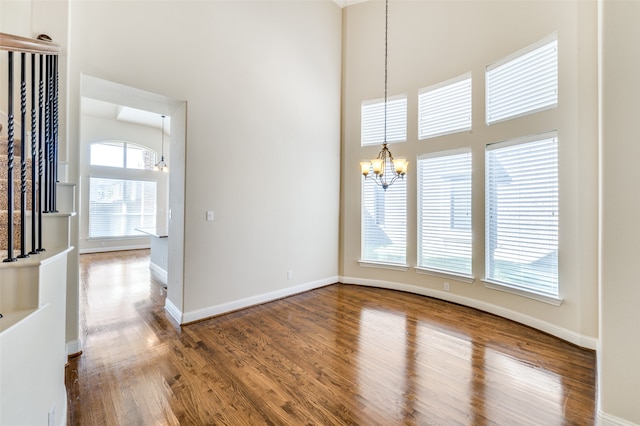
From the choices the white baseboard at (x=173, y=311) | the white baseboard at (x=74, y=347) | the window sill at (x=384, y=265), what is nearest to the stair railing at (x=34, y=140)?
the white baseboard at (x=74, y=347)

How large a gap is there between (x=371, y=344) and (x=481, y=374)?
3.23ft

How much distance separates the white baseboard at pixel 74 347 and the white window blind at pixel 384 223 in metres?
3.93

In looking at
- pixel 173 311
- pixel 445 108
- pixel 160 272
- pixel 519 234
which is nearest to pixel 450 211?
pixel 519 234

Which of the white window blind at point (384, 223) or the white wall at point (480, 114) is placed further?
the white window blind at point (384, 223)

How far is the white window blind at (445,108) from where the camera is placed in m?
4.00

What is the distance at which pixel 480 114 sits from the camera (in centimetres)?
379

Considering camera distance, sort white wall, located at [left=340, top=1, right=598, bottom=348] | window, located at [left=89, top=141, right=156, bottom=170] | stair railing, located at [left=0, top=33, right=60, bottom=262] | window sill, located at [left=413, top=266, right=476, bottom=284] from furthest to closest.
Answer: window, located at [left=89, top=141, right=156, bottom=170]
window sill, located at [left=413, top=266, right=476, bottom=284]
white wall, located at [left=340, top=1, right=598, bottom=348]
stair railing, located at [left=0, top=33, right=60, bottom=262]

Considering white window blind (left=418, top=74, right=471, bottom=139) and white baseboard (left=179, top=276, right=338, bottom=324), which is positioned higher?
white window blind (left=418, top=74, right=471, bottom=139)

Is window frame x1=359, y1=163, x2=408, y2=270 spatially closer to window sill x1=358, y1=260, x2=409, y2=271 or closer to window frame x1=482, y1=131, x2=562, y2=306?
window sill x1=358, y1=260, x2=409, y2=271

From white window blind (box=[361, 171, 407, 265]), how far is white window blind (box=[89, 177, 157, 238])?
302 inches

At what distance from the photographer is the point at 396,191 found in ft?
15.5
